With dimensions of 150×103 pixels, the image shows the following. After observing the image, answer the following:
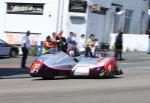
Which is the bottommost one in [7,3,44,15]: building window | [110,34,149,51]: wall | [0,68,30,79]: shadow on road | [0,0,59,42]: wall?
[0,68,30,79]: shadow on road

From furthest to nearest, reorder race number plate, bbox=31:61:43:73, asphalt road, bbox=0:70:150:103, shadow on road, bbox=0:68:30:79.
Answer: shadow on road, bbox=0:68:30:79 < race number plate, bbox=31:61:43:73 < asphalt road, bbox=0:70:150:103

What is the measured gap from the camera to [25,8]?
3922cm

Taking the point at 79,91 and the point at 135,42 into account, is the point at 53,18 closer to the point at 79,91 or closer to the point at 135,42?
the point at 135,42

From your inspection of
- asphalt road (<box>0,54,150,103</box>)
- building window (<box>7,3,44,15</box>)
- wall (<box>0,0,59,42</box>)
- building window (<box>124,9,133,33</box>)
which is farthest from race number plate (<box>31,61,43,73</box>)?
building window (<box>124,9,133,33</box>)

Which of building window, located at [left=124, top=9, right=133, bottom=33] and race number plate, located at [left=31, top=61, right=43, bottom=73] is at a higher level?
building window, located at [left=124, top=9, right=133, bottom=33]

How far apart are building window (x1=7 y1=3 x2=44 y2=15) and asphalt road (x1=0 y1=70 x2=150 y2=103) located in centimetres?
1920

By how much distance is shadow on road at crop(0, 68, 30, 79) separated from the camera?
22234 millimetres

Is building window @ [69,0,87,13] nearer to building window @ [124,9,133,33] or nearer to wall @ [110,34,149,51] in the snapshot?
wall @ [110,34,149,51]

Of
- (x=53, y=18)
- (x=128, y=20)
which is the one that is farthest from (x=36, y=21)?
(x=128, y=20)

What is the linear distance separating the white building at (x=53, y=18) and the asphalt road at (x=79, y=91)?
1834 centimetres

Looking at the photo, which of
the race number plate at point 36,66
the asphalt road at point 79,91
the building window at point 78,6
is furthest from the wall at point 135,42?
the asphalt road at point 79,91

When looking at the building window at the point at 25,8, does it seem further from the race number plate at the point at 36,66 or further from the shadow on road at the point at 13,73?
the race number plate at the point at 36,66

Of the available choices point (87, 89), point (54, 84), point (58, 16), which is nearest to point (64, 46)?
point (58, 16)

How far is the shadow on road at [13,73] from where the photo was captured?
72.9 ft
